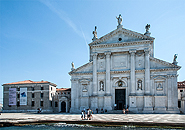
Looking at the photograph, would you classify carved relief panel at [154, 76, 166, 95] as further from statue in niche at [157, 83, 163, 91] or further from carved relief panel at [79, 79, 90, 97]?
carved relief panel at [79, 79, 90, 97]

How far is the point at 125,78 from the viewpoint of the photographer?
125 feet

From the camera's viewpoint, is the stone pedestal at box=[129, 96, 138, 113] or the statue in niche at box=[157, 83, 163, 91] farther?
the statue in niche at box=[157, 83, 163, 91]

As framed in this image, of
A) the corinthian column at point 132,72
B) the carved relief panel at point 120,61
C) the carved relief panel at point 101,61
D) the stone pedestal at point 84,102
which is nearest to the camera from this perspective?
the corinthian column at point 132,72

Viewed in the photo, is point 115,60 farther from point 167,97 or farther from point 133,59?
point 167,97

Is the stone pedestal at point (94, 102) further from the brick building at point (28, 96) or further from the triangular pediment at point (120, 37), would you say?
the brick building at point (28, 96)

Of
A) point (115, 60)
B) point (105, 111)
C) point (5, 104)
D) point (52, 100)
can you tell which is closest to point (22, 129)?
point (105, 111)

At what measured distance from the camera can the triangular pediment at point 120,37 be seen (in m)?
38.0

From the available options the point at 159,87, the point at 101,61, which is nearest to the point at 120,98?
the point at 159,87

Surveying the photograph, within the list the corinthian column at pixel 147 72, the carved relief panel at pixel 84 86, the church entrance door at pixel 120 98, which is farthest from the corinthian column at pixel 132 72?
the carved relief panel at pixel 84 86

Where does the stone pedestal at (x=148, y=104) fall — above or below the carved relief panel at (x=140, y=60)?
below

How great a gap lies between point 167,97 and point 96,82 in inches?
528

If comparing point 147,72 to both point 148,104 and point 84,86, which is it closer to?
point 148,104

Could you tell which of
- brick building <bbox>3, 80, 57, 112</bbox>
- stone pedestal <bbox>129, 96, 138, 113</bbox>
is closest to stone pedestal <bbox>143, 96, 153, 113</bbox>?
stone pedestal <bbox>129, 96, 138, 113</bbox>

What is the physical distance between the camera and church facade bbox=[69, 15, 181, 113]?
35.8 meters
